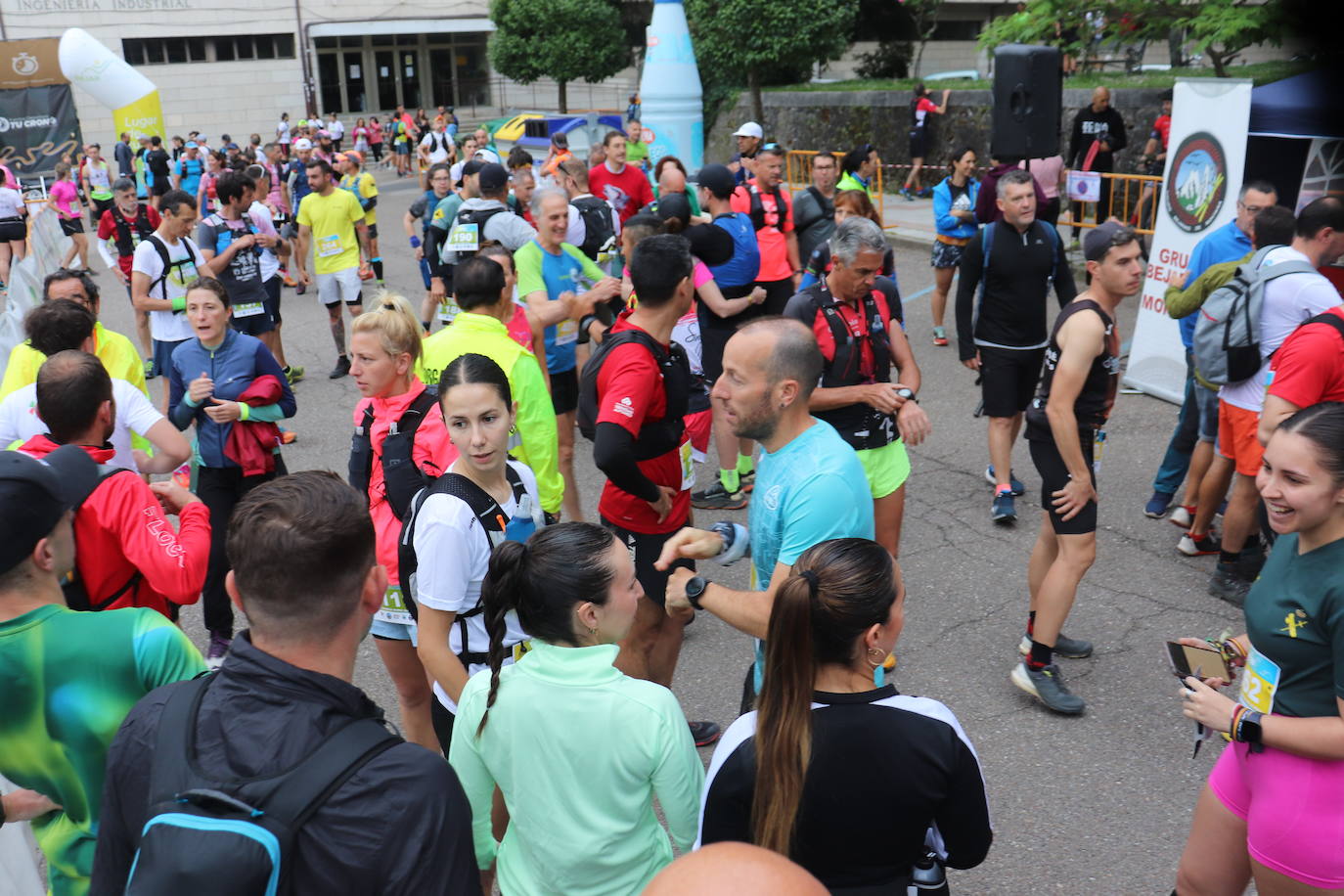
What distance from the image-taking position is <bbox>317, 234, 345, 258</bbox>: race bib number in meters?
9.59

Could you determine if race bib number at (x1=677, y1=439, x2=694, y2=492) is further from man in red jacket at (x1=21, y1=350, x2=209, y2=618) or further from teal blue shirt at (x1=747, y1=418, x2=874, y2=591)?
man in red jacket at (x1=21, y1=350, x2=209, y2=618)

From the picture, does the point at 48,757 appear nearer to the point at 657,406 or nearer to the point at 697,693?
the point at 657,406

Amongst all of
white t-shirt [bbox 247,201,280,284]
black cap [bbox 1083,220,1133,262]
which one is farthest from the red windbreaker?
white t-shirt [bbox 247,201,280,284]

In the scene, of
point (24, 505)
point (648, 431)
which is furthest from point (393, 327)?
point (24, 505)

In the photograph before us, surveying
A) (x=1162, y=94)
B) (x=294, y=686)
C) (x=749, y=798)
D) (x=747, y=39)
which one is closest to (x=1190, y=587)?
(x=749, y=798)

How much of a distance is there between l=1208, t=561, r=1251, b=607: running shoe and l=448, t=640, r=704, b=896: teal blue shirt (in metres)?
4.08

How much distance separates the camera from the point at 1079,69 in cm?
2069

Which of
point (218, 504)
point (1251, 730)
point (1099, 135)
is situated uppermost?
point (1099, 135)

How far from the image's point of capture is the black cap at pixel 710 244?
685 cm

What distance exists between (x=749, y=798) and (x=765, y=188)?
6746 mm

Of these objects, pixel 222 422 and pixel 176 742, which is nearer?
pixel 176 742

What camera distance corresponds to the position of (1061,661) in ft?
16.0

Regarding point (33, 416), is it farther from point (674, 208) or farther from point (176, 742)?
point (674, 208)

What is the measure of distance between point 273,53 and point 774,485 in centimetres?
4328
